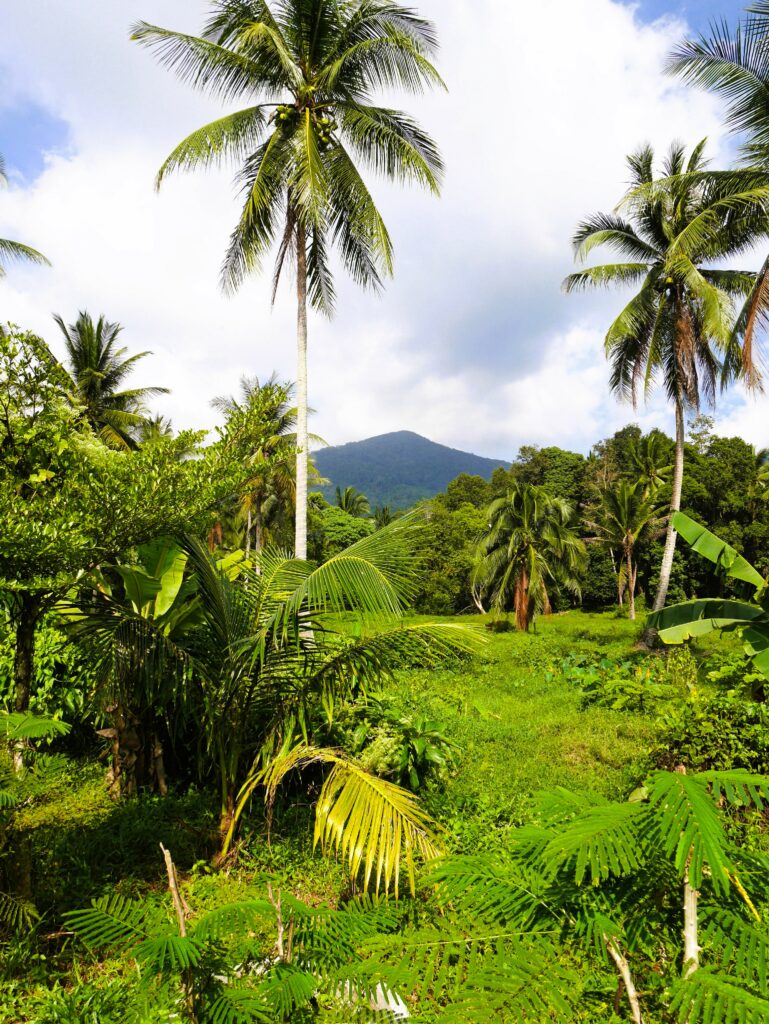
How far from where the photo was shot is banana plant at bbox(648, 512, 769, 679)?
245 inches

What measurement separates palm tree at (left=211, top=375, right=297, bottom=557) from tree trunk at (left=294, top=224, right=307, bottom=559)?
36cm

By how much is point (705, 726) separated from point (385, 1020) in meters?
5.99

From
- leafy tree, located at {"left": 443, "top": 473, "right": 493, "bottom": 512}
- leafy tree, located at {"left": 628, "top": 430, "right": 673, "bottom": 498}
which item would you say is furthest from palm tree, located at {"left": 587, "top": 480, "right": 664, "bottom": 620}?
leafy tree, located at {"left": 443, "top": 473, "right": 493, "bottom": 512}

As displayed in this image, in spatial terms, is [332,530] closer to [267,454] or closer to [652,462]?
[267,454]

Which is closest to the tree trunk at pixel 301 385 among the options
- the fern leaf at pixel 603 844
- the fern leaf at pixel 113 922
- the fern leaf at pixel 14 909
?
A: the fern leaf at pixel 14 909

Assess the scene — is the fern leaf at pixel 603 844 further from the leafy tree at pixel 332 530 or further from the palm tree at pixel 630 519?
the leafy tree at pixel 332 530

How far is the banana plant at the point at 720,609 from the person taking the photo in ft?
20.5

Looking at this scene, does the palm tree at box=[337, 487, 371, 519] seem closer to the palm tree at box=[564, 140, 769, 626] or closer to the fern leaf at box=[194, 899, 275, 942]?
the palm tree at box=[564, 140, 769, 626]

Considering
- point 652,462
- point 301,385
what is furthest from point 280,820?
point 652,462

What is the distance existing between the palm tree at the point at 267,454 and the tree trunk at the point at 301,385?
0.36 meters

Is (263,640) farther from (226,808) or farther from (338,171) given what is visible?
(338,171)

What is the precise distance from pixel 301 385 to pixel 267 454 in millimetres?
12605

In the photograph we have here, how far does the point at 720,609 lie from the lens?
6.69 metres

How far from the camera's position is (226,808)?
14.4 ft
